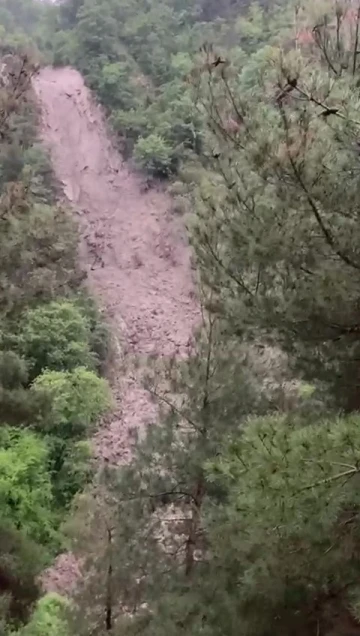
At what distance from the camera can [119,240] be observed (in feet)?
53.1

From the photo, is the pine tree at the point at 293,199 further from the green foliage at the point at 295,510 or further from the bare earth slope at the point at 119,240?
the bare earth slope at the point at 119,240

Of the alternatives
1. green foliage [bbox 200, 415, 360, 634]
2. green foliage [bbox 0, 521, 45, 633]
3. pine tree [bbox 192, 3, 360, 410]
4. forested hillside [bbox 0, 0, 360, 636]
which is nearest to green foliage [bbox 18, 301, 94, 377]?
forested hillside [bbox 0, 0, 360, 636]

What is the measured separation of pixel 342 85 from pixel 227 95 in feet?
2.19

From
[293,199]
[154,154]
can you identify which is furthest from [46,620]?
[154,154]

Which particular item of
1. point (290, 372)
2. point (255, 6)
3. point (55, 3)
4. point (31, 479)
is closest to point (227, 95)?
point (290, 372)

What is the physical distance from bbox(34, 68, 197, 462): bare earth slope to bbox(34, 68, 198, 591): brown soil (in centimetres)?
2

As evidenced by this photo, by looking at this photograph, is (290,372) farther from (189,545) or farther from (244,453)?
(189,545)

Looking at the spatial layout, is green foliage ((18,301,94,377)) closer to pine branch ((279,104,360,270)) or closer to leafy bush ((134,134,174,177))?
leafy bush ((134,134,174,177))

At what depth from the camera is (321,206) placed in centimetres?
320

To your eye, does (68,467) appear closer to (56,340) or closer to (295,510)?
(56,340)

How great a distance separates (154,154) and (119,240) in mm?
2348

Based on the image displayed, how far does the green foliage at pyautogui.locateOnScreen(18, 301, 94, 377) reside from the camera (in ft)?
34.6

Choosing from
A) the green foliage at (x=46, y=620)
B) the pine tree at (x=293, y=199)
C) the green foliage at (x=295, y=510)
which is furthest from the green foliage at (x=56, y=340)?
the green foliage at (x=295, y=510)

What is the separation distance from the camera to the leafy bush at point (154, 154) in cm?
1653
